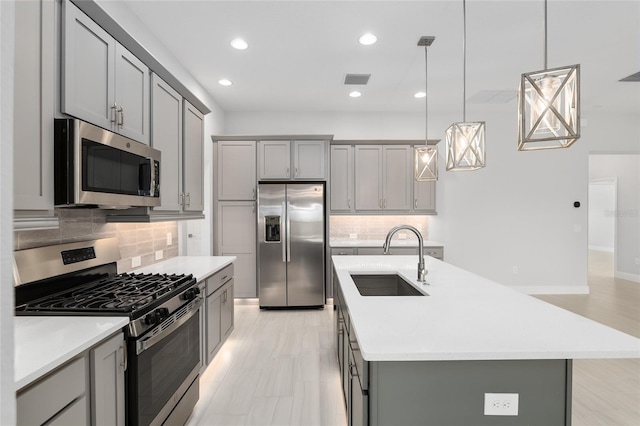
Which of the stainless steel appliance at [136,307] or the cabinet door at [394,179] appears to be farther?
the cabinet door at [394,179]

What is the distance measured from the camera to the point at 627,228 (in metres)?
6.53

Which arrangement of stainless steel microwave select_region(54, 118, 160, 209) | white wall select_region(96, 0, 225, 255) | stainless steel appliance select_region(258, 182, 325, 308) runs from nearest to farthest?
stainless steel microwave select_region(54, 118, 160, 209)
white wall select_region(96, 0, 225, 255)
stainless steel appliance select_region(258, 182, 325, 308)

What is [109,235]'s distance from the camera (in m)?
2.34

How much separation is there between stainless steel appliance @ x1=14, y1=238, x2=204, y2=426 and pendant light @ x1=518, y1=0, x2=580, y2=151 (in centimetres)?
199

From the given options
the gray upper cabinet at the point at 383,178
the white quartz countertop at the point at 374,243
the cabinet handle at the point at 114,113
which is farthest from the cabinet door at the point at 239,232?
the cabinet handle at the point at 114,113

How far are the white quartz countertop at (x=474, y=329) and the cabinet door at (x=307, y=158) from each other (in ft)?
9.35

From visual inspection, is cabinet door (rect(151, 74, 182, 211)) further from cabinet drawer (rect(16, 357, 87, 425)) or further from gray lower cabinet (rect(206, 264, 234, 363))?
cabinet drawer (rect(16, 357, 87, 425))

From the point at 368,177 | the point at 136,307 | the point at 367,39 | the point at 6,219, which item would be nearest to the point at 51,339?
the point at 136,307

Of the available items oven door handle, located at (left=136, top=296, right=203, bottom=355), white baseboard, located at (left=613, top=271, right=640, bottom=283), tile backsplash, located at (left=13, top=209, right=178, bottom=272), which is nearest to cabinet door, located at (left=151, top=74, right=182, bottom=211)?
tile backsplash, located at (left=13, top=209, right=178, bottom=272)

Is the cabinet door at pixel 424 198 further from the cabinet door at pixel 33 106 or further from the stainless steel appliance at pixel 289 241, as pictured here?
the cabinet door at pixel 33 106

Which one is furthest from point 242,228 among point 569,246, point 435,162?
point 569,246

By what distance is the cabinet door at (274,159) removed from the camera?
468 centimetres

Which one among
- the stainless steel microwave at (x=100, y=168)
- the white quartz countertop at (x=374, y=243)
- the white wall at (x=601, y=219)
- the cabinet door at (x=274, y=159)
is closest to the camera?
the stainless steel microwave at (x=100, y=168)

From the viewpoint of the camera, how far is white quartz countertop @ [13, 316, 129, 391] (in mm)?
1022
